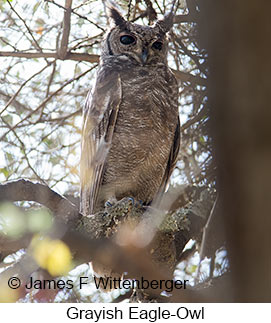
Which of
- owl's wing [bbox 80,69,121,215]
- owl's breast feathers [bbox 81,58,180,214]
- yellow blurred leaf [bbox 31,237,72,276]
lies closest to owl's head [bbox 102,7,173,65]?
owl's breast feathers [bbox 81,58,180,214]

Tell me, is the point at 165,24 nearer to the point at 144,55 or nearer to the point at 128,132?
the point at 144,55

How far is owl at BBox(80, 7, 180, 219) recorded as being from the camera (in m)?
2.90

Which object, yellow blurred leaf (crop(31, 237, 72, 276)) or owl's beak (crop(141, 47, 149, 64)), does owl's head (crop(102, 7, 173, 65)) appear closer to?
owl's beak (crop(141, 47, 149, 64))

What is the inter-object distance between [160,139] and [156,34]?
0.71 metres

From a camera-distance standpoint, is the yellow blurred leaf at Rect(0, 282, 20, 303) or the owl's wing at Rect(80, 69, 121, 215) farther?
the owl's wing at Rect(80, 69, 121, 215)

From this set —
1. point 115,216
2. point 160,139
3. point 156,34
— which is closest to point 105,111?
point 160,139

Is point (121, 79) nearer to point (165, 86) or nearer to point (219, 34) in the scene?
point (165, 86)

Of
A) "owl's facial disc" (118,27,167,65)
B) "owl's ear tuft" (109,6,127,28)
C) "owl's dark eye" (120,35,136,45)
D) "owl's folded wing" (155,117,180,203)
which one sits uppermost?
"owl's ear tuft" (109,6,127,28)

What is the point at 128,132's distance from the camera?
114 inches

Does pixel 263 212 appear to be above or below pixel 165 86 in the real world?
below

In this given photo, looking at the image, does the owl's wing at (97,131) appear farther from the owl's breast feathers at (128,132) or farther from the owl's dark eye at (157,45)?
the owl's dark eye at (157,45)

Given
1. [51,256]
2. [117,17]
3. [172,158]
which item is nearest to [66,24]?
[117,17]

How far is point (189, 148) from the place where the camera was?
139 inches
